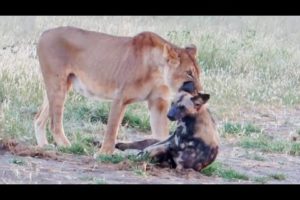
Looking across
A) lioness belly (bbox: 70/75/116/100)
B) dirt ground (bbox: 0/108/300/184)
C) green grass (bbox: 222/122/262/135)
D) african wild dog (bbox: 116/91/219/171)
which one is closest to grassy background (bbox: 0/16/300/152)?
green grass (bbox: 222/122/262/135)

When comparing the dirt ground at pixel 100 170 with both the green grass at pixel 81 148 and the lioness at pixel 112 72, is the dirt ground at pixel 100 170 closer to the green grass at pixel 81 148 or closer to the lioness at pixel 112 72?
the green grass at pixel 81 148

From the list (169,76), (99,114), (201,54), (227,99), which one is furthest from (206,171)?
(201,54)

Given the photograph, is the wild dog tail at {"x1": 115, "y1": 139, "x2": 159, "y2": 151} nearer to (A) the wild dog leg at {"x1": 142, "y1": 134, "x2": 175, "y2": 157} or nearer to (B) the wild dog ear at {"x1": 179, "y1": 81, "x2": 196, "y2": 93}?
(A) the wild dog leg at {"x1": 142, "y1": 134, "x2": 175, "y2": 157}

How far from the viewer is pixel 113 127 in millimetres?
9625

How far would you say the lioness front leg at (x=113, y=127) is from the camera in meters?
9.48

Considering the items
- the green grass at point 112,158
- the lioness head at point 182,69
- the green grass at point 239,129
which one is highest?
the lioness head at point 182,69

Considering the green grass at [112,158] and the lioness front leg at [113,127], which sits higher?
the lioness front leg at [113,127]

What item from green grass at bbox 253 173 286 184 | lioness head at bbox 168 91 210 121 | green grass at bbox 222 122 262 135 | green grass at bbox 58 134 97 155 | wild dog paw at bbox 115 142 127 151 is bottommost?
green grass at bbox 253 173 286 184

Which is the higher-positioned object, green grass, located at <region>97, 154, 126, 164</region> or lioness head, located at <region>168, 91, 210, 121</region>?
lioness head, located at <region>168, 91, 210, 121</region>

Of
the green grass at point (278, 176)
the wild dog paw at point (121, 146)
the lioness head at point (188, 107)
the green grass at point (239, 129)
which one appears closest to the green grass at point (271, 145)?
the green grass at point (239, 129)

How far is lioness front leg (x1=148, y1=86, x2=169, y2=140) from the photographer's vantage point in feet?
32.1

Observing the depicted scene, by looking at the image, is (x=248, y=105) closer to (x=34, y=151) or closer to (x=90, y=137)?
(x=90, y=137)

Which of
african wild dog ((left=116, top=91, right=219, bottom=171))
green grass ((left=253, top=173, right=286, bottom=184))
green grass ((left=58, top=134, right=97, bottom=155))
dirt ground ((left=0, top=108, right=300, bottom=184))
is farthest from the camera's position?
green grass ((left=58, top=134, right=97, bottom=155))

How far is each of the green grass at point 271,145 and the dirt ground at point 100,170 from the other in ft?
0.61
